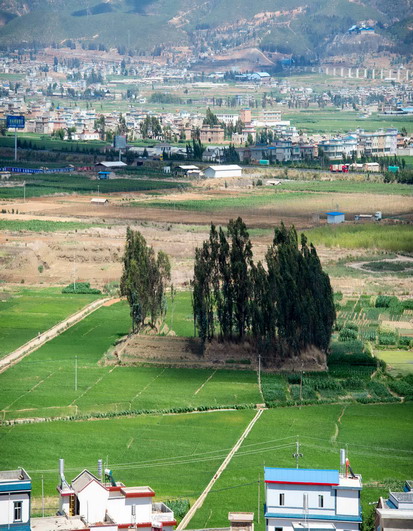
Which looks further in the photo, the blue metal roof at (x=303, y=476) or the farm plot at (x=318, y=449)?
the farm plot at (x=318, y=449)

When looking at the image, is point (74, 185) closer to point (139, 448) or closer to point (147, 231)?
point (147, 231)

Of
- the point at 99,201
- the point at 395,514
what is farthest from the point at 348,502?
the point at 99,201

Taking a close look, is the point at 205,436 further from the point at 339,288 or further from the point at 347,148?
the point at 347,148

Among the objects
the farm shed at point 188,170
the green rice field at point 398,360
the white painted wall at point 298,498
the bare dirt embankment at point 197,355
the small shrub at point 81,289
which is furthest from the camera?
the farm shed at point 188,170

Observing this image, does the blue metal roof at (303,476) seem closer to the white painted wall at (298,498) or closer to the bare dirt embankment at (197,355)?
the white painted wall at (298,498)

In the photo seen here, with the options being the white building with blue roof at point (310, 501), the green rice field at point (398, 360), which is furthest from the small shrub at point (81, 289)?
the white building with blue roof at point (310, 501)

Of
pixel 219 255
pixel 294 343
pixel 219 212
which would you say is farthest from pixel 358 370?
pixel 219 212
